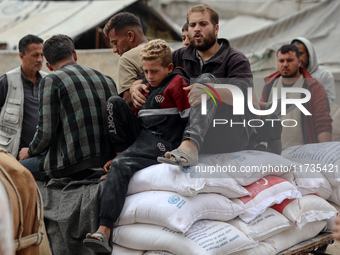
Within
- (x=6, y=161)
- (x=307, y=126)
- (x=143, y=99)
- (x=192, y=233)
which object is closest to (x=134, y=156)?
(x=143, y=99)

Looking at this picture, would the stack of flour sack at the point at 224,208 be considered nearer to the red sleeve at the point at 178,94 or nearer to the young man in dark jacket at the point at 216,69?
the young man in dark jacket at the point at 216,69

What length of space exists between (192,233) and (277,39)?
312 inches

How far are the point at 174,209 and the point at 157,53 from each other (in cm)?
113

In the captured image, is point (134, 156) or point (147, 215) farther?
point (134, 156)

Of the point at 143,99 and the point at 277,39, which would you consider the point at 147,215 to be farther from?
the point at 277,39

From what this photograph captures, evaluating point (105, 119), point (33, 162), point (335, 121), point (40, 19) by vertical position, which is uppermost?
point (40, 19)

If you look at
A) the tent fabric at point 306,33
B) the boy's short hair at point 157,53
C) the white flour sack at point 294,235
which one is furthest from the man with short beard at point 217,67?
the tent fabric at point 306,33

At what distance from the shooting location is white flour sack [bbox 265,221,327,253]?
154 inches

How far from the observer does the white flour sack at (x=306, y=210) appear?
13.2 feet

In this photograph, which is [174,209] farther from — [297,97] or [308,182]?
[297,97]

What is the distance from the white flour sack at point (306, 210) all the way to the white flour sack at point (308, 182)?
5 centimetres

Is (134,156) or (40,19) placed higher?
(40,19)

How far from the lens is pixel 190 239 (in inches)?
137

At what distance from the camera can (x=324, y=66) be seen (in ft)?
31.0
